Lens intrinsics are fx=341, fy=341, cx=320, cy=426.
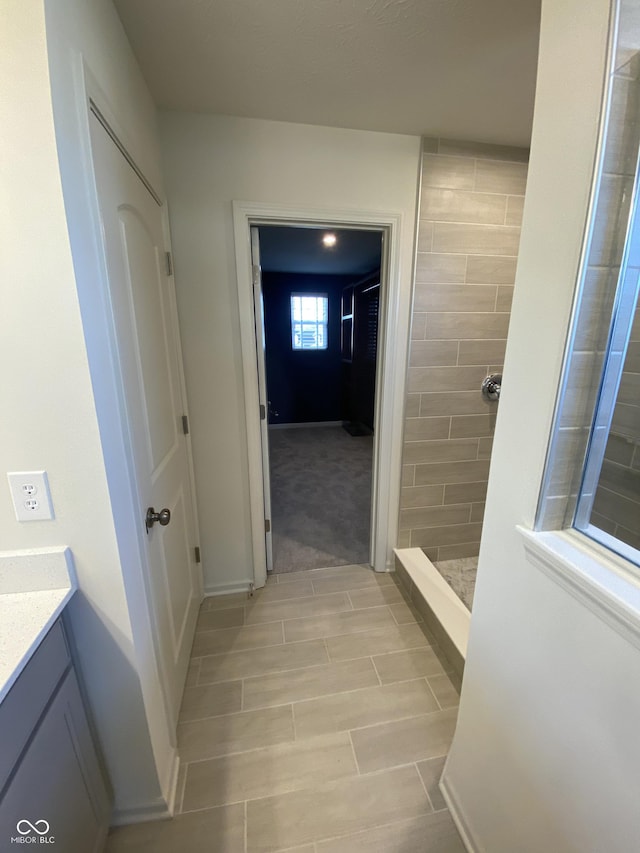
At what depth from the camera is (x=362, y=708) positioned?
1.43 meters

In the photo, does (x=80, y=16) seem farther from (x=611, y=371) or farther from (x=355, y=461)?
(x=355, y=461)

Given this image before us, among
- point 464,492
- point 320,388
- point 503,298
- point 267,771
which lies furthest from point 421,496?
point 320,388

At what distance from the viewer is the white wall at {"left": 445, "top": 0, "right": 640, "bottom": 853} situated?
619 mm

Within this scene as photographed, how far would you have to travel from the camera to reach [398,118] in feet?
5.14

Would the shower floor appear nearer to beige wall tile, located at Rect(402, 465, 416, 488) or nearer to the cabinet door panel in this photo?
beige wall tile, located at Rect(402, 465, 416, 488)

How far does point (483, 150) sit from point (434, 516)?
2.07 meters

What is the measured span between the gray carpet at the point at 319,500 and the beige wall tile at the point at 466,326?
61.8 inches

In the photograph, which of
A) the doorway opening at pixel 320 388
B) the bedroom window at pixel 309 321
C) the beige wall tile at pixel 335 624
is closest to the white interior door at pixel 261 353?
the doorway opening at pixel 320 388

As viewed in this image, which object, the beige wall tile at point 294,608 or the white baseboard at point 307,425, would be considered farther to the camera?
the white baseboard at point 307,425

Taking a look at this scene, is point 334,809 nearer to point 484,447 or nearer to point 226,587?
point 226,587

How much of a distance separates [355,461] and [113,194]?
357 cm

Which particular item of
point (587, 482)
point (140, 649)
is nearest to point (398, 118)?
point (587, 482)

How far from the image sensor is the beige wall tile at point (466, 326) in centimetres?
192

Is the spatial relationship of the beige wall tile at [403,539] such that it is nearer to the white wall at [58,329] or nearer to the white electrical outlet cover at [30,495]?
the white wall at [58,329]
